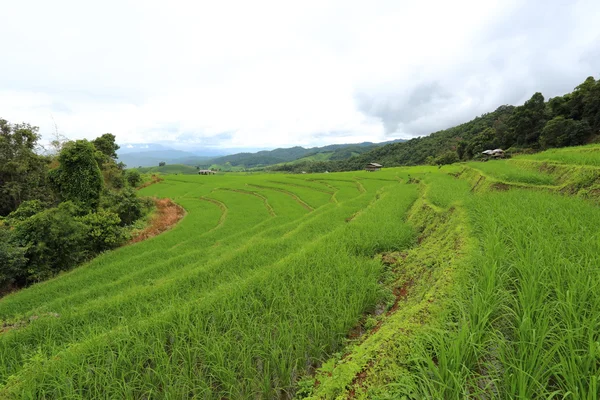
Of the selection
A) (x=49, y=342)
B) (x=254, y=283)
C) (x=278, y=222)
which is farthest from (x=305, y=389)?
(x=278, y=222)

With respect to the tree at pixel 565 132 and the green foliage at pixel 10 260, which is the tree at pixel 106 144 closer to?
the green foliage at pixel 10 260

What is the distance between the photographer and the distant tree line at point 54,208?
36.6 feet

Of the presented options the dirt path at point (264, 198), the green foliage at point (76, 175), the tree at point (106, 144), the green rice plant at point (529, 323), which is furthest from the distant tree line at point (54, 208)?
the green rice plant at point (529, 323)

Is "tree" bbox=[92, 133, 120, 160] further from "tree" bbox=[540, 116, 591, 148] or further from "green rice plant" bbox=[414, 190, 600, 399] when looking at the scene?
"tree" bbox=[540, 116, 591, 148]

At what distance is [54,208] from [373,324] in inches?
680

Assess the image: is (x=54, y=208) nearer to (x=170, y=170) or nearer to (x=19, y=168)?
(x=19, y=168)

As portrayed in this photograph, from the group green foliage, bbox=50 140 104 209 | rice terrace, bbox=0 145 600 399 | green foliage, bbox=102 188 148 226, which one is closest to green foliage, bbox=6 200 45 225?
green foliage, bbox=50 140 104 209

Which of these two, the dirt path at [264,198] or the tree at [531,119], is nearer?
the dirt path at [264,198]

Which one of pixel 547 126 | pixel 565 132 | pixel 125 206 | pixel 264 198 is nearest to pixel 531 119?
pixel 547 126

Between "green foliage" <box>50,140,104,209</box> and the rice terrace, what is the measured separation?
445 inches

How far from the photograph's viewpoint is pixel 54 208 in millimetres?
13266

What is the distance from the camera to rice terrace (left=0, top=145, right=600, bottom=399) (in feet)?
7.04

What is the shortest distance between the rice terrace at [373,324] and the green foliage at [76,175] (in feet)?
37.0

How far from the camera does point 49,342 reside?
15.5ft
